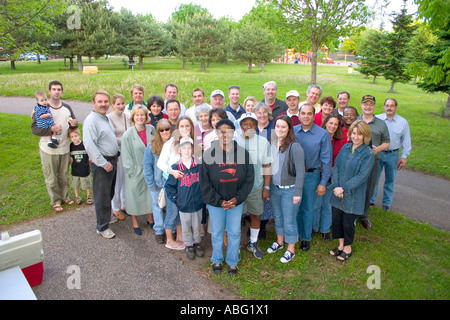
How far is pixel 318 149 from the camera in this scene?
14.0 ft

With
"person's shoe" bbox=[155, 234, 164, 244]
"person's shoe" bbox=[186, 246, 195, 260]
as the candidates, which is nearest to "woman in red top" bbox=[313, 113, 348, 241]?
"person's shoe" bbox=[186, 246, 195, 260]

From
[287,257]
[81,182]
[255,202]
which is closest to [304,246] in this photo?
[287,257]

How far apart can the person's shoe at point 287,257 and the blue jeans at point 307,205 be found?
1.29 feet

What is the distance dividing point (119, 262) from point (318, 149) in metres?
3.27

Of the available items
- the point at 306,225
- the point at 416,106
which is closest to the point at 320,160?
the point at 306,225

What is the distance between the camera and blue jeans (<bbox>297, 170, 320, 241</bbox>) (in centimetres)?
433

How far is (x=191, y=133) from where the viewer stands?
4.41 meters

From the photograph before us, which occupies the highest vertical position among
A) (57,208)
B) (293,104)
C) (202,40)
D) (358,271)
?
(202,40)

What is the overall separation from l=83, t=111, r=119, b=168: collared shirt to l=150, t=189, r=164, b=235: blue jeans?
89cm

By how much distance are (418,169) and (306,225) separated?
213 inches

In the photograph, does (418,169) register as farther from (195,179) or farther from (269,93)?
(195,179)

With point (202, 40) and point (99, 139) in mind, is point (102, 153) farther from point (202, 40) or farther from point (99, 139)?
point (202, 40)

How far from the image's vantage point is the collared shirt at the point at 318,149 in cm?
425

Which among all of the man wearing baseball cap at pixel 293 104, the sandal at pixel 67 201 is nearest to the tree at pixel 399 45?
the man wearing baseball cap at pixel 293 104
